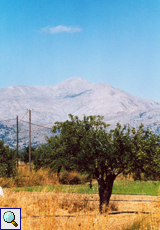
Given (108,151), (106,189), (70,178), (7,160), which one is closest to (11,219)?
(108,151)

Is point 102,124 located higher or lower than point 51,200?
higher

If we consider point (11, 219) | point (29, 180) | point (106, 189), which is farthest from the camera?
point (29, 180)

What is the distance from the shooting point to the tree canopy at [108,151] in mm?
13273

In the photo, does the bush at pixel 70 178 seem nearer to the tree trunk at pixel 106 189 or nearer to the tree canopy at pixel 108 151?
the tree trunk at pixel 106 189

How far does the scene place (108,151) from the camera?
43.4ft

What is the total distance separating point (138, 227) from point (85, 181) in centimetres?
2553

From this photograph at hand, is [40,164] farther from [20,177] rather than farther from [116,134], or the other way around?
[116,134]

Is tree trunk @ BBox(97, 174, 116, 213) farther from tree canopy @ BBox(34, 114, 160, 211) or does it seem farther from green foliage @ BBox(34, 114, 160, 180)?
green foliage @ BBox(34, 114, 160, 180)

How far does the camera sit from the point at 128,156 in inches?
514

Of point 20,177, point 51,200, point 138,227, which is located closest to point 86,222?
point 138,227

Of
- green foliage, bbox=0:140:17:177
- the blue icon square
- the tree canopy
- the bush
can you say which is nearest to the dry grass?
green foliage, bbox=0:140:17:177

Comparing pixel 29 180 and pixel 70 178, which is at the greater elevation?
pixel 29 180

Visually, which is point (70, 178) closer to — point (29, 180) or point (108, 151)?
point (29, 180)

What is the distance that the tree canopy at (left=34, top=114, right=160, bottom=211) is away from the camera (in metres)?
13.3
